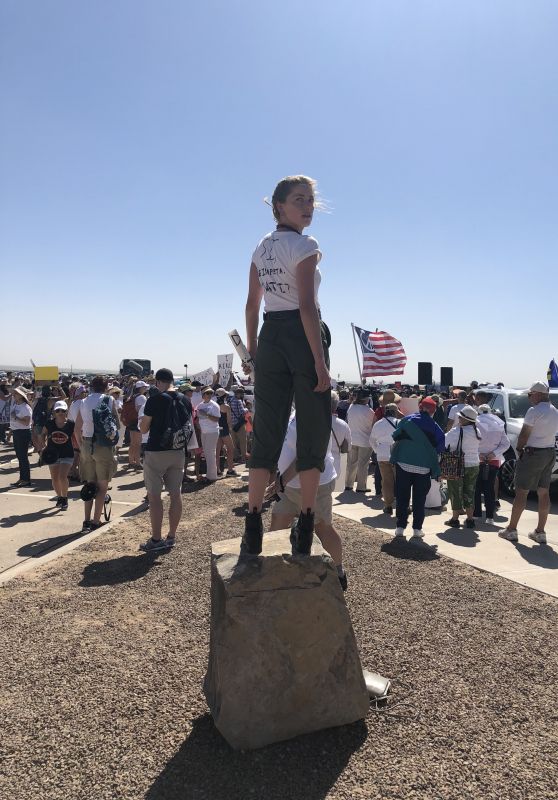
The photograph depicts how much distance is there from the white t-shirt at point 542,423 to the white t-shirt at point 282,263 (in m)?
4.56

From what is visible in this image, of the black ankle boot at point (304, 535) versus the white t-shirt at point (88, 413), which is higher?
the white t-shirt at point (88, 413)

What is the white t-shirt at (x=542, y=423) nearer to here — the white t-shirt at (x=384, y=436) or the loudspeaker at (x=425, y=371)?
the white t-shirt at (x=384, y=436)

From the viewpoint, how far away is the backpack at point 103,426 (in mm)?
6668

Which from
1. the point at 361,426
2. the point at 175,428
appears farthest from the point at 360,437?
the point at 175,428

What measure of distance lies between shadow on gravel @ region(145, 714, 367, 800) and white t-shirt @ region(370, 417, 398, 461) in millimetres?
5348

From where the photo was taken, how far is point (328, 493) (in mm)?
4242

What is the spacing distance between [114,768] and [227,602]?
0.88 meters

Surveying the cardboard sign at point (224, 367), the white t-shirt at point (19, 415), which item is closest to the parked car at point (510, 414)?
the white t-shirt at point (19, 415)

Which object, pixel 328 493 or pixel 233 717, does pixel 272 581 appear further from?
pixel 328 493

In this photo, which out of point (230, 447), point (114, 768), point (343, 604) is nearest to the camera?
point (114, 768)

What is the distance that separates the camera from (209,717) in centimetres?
291

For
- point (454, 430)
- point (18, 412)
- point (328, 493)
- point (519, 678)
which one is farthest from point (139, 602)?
point (18, 412)

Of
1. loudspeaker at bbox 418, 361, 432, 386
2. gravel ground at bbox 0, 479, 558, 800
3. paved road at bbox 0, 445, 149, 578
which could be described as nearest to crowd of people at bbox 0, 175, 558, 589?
paved road at bbox 0, 445, 149, 578

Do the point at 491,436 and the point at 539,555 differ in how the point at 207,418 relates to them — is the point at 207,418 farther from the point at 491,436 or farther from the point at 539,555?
the point at 539,555
